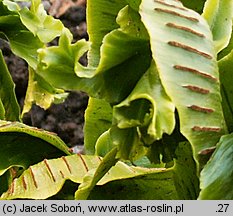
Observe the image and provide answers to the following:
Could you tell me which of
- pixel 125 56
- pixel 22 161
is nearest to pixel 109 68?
pixel 125 56

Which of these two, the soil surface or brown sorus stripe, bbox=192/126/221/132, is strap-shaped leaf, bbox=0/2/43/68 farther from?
the soil surface

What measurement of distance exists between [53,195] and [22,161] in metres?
0.10

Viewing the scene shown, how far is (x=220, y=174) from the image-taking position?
546 millimetres

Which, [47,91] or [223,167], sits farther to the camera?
[47,91]

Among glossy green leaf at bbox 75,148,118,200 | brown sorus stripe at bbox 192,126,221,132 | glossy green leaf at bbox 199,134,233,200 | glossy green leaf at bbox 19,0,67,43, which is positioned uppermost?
brown sorus stripe at bbox 192,126,221,132

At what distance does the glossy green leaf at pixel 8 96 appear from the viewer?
958mm

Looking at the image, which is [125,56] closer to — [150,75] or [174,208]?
[150,75]

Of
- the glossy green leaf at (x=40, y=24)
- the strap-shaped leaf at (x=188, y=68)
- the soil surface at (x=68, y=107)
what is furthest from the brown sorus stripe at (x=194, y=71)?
the soil surface at (x=68, y=107)

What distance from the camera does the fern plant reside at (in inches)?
20.9

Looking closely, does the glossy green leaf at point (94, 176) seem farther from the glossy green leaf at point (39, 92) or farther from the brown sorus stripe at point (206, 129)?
the glossy green leaf at point (39, 92)

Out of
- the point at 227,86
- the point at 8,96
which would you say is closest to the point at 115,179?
the point at 227,86

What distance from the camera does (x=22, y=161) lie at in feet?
2.50

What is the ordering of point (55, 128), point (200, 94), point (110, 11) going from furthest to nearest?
point (55, 128)
point (110, 11)
point (200, 94)

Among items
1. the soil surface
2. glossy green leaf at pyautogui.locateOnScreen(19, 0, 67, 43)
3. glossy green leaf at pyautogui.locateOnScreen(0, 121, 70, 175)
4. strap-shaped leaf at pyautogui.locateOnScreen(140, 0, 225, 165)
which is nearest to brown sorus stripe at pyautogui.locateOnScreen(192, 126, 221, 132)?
strap-shaped leaf at pyautogui.locateOnScreen(140, 0, 225, 165)
